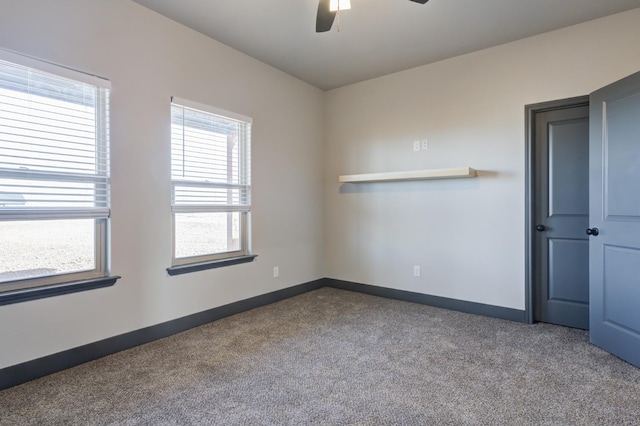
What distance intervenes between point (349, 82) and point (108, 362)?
392cm

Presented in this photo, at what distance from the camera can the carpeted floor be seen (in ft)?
6.02

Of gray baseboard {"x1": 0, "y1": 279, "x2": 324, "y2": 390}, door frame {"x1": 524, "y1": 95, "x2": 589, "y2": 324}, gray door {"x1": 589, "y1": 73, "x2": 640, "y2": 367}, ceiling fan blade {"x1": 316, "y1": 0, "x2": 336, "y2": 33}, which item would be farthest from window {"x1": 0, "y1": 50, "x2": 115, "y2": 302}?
gray door {"x1": 589, "y1": 73, "x2": 640, "y2": 367}

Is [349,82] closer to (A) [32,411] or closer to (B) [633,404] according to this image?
(B) [633,404]

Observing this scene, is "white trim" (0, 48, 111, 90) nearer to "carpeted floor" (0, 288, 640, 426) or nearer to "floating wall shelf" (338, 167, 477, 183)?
"carpeted floor" (0, 288, 640, 426)

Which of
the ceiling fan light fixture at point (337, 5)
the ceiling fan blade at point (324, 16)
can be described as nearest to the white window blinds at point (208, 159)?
the ceiling fan blade at point (324, 16)

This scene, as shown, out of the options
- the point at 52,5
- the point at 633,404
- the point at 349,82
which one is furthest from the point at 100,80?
the point at 633,404

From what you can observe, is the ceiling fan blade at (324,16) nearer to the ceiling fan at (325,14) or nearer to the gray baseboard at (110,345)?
the ceiling fan at (325,14)

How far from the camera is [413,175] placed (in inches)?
148

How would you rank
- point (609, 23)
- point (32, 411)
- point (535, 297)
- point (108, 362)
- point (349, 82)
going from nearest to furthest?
point (32, 411)
point (108, 362)
point (609, 23)
point (535, 297)
point (349, 82)

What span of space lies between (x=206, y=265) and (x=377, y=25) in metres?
2.71

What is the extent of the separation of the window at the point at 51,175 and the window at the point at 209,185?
A: 601mm

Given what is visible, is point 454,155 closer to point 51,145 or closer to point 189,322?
point 189,322

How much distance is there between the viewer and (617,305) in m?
2.54

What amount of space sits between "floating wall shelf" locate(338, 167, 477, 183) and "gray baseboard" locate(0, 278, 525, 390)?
1354 millimetres
